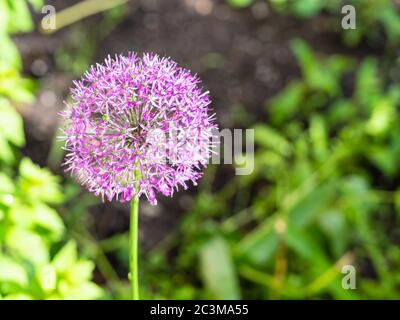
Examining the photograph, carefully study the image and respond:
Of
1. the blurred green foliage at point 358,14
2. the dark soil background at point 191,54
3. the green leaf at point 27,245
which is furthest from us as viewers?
the blurred green foliage at point 358,14

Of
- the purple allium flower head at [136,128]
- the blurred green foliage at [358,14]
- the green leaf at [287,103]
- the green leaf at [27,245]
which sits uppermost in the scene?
the blurred green foliage at [358,14]

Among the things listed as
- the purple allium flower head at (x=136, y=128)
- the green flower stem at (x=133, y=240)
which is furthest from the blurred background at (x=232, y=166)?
the purple allium flower head at (x=136, y=128)

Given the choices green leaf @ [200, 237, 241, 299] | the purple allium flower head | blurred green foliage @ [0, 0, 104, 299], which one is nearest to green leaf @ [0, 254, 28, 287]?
blurred green foliage @ [0, 0, 104, 299]

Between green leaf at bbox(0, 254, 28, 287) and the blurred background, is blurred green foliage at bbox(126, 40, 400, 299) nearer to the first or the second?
the blurred background

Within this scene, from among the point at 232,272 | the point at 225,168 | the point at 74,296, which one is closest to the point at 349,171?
the point at 225,168

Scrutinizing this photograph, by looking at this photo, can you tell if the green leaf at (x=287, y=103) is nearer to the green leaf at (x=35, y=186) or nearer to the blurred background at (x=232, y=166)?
the blurred background at (x=232, y=166)

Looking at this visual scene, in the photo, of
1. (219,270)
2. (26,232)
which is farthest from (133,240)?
(219,270)

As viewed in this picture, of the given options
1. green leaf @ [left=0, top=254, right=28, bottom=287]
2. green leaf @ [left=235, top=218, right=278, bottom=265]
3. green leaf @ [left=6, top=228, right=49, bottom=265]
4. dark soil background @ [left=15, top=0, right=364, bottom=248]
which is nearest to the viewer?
green leaf @ [left=0, top=254, right=28, bottom=287]
